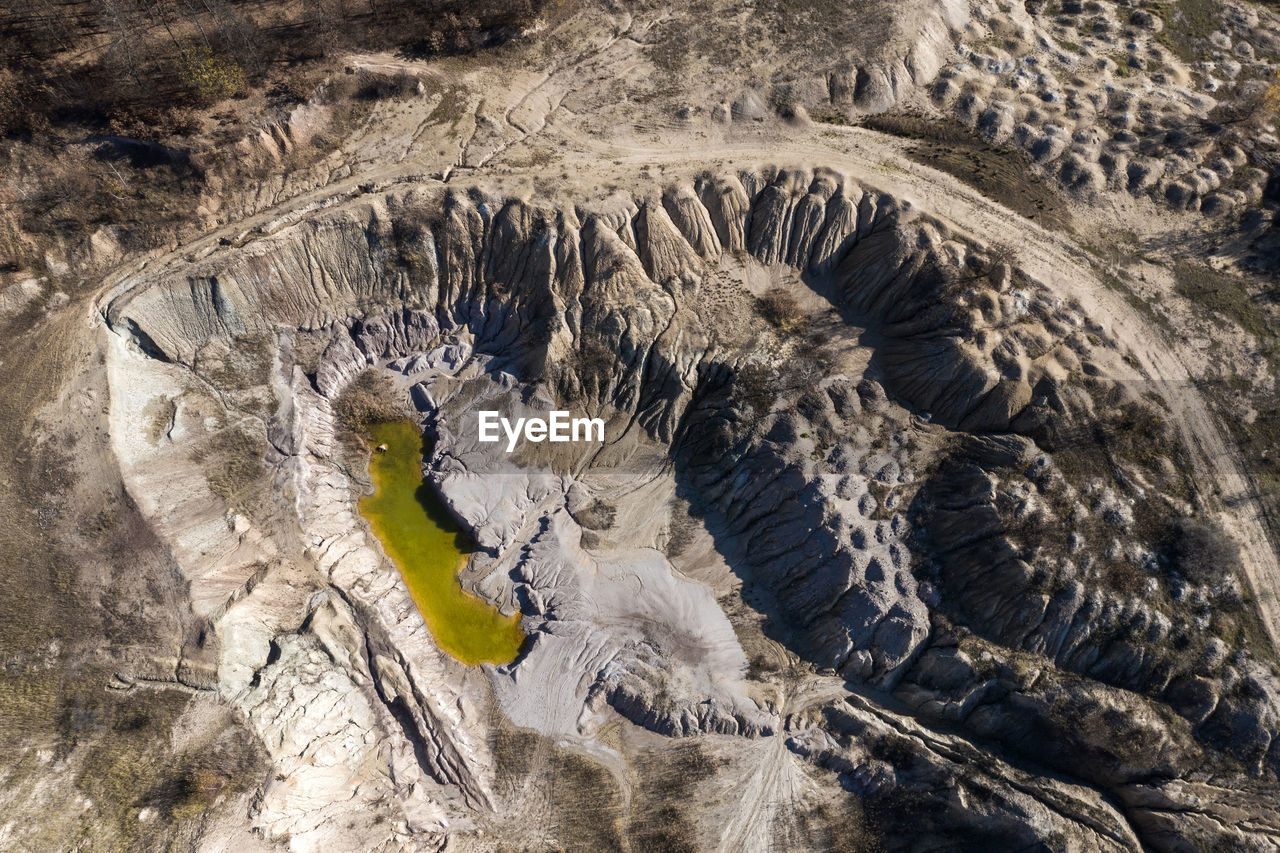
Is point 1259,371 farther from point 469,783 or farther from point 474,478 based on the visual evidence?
point 469,783

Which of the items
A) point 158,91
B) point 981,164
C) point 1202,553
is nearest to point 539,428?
point 158,91

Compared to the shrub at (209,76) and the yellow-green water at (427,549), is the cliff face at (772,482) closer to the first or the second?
the yellow-green water at (427,549)

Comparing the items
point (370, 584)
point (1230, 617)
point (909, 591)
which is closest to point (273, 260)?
point (370, 584)

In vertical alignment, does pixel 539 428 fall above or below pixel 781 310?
below

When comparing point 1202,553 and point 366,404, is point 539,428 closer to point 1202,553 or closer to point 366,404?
point 366,404

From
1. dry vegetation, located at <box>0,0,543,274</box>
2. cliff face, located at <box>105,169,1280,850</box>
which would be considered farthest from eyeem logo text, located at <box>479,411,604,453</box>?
dry vegetation, located at <box>0,0,543,274</box>

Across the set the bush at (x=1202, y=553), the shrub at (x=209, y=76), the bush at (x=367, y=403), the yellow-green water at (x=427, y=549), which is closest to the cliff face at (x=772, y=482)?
the bush at (x=1202, y=553)
